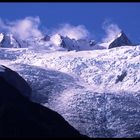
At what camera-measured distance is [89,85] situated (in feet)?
465

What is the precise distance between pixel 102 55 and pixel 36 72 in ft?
90.6

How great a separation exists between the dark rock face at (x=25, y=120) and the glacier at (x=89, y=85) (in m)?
33.6

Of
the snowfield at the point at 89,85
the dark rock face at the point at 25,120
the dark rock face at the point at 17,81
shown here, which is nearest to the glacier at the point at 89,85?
A: the snowfield at the point at 89,85

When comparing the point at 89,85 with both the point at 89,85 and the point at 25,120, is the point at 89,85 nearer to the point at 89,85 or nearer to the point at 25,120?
the point at 89,85

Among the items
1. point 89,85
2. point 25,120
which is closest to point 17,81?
point 89,85

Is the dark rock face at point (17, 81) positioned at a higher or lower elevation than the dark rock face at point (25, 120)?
higher

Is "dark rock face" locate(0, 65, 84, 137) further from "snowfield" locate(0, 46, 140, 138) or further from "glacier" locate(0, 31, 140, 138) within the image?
"snowfield" locate(0, 46, 140, 138)

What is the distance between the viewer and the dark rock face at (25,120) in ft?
222

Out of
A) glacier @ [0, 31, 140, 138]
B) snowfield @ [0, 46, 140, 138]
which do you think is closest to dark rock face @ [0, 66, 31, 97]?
glacier @ [0, 31, 140, 138]

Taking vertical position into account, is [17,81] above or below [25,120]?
above

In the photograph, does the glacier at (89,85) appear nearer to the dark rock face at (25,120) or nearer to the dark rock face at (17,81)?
the dark rock face at (17,81)

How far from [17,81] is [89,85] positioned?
22568 mm

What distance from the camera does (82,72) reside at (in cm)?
15150

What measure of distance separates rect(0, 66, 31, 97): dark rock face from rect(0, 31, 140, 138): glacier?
155 inches
